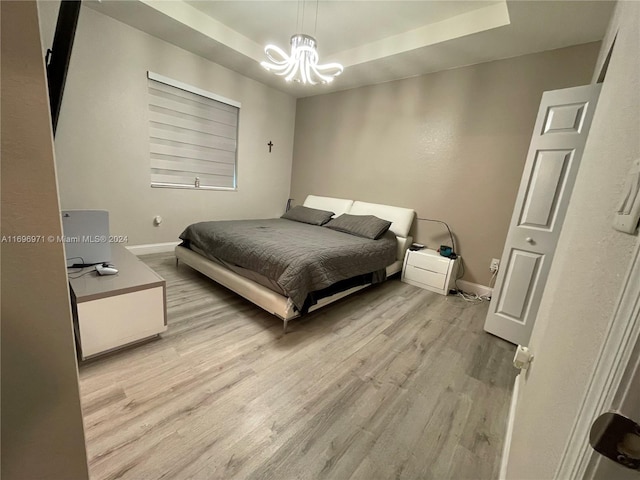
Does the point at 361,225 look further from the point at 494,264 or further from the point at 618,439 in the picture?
the point at 618,439

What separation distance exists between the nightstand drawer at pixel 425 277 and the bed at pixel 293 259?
157mm

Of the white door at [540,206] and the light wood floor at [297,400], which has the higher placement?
the white door at [540,206]

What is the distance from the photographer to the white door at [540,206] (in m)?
1.80

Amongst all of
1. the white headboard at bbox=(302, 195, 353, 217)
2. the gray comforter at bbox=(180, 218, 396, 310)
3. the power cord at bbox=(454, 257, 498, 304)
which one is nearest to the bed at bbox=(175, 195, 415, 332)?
the gray comforter at bbox=(180, 218, 396, 310)

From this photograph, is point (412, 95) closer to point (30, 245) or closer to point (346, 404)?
point (346, 404)

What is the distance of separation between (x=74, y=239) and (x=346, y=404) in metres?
1.99

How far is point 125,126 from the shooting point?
3.11 meters

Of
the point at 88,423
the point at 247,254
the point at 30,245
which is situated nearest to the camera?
the point at 30,245

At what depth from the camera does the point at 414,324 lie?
7.72 feet

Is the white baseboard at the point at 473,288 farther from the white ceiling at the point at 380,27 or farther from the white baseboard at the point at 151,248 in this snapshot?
the white baseboard at the point at 151,248

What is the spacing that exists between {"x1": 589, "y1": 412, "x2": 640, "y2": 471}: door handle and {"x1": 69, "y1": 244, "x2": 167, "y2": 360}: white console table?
2.00 m

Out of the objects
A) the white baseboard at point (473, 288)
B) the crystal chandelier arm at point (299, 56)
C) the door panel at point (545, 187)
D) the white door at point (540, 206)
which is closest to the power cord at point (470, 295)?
the white baseboard at point (473, 288)

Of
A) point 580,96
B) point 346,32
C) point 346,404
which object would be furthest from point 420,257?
point 346,32

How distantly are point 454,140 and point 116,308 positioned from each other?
3.63 meters
